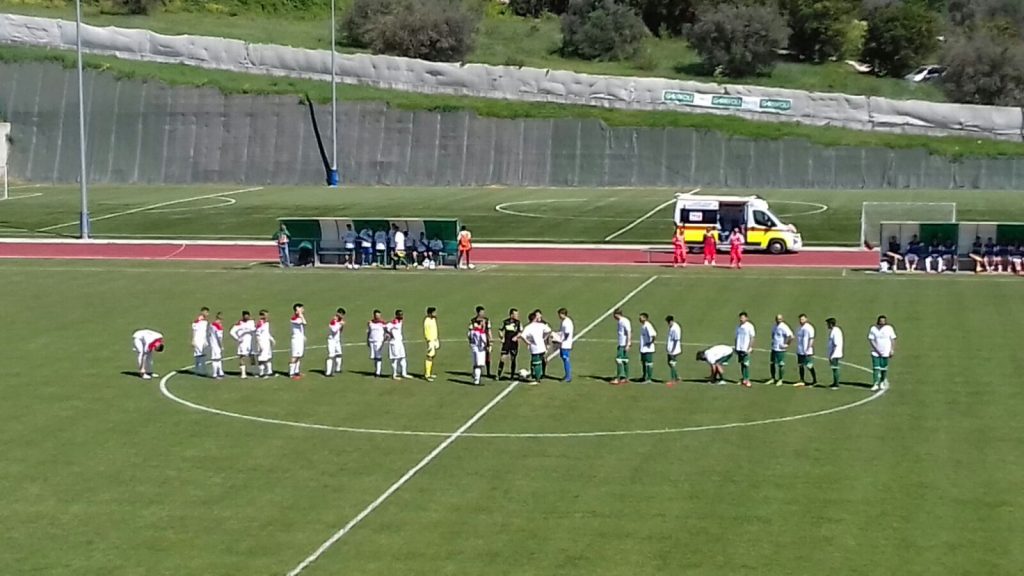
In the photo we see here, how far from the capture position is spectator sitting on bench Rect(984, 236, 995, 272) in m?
51.2

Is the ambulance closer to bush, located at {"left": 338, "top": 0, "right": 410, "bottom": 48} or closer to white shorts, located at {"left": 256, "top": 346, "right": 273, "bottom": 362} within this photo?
white shorts, located at {"left": 256, "top": 346, "right": 273, "bottom": 362}

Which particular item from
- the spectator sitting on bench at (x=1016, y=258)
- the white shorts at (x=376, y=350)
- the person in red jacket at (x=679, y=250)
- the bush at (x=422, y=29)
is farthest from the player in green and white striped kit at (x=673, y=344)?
the bush at (x=422, y=29)

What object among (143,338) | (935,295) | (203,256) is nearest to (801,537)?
(143,338)

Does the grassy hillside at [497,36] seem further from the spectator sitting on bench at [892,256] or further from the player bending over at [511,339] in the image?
the player bending over at [511,339]

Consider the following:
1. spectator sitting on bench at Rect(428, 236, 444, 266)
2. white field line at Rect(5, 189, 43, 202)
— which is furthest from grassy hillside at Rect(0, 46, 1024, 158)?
spectator sitting on bench at Rect(428, 236, 444, 266)

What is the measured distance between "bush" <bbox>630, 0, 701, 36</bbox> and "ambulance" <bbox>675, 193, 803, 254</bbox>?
6240 cm

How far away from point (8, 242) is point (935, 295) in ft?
117

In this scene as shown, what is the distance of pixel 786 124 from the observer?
281 feet

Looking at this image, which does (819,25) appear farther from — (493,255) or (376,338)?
(376,338)

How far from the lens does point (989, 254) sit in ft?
168

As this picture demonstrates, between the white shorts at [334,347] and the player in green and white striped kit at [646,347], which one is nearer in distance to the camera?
the player in green and white striped kit at [646,347]

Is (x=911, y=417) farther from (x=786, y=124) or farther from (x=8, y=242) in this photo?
(x=786, y=124)

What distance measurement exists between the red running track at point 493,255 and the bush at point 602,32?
51.9m

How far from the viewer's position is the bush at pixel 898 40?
10694 cm
